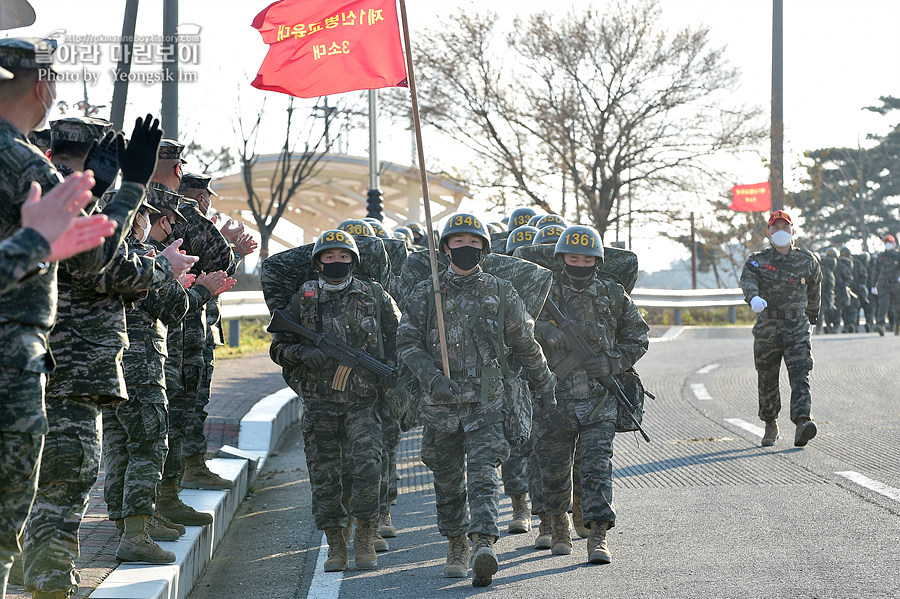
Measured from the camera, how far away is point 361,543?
709 cm

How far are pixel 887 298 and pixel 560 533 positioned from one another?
67.5 ft

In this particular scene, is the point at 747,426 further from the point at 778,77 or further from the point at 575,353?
the point at 778,77

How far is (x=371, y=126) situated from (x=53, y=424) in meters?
19.2

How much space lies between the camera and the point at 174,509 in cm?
707

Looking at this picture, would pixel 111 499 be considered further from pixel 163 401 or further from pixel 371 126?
pixel 371 126

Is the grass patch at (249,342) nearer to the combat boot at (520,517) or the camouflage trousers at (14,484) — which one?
the combat boot at (520,517)

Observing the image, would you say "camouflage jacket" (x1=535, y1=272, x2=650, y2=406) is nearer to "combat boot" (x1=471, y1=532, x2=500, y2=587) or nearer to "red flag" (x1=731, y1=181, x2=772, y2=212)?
"combat boot" (x1=471, y1=532, x2=500, y2=587)

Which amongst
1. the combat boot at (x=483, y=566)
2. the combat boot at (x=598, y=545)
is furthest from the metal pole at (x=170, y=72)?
the combat boot at (x=483, y=566)

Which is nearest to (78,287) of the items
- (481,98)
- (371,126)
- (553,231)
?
(553,231)

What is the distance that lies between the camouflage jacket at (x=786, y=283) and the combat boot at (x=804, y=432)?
1066 millimetres

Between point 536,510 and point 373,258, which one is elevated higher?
point 373,258

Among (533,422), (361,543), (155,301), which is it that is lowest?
(361,543)

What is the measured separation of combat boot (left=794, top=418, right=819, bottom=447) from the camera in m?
10.5

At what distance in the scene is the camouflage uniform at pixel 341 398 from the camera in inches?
280
